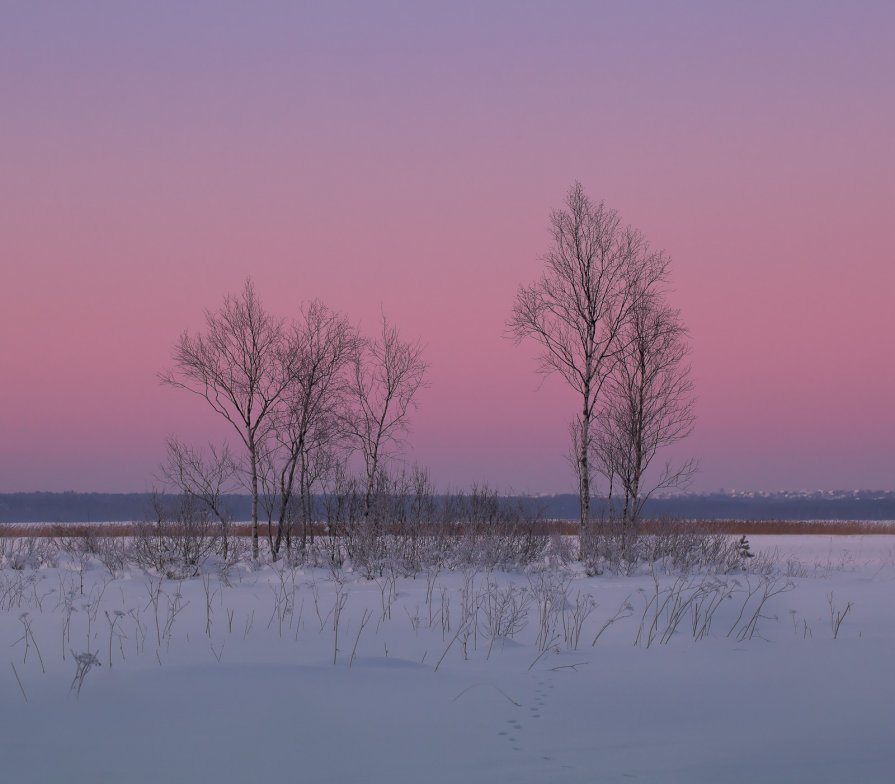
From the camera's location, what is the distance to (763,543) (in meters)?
38.9

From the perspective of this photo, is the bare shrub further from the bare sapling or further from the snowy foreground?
the bare sapling

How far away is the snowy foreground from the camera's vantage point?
14.4 ft

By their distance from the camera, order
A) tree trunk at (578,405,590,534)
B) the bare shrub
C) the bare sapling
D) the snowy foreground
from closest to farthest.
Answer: the snowy foreground → the bare sapling → the bare shrub → tree trunk at (578,405,590,534)

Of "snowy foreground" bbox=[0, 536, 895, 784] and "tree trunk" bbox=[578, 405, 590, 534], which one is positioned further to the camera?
"tree trunk" bbox=[578, 405, 590, 534]

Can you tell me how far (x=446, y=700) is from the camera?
5.63 meters

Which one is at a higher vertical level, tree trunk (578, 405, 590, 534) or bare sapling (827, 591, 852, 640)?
tree trunk (578, 405, 590, 534)

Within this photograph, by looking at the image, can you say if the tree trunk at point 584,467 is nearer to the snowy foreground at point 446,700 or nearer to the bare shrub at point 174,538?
the bare shrub at point 174,538

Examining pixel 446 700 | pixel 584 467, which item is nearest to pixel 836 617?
pixel 446 700

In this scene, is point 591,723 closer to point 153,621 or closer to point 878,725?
point 878,725

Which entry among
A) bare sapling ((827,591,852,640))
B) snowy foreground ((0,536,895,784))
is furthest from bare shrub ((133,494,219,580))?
bare sapling ((827,591,852,640))

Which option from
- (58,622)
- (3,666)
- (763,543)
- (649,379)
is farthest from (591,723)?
(763,543)

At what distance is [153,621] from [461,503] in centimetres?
1248

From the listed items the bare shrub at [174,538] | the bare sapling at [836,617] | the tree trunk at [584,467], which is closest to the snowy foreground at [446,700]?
the bare sapling at [836,617]

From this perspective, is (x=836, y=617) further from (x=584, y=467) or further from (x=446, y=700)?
(x=584, y=467)
